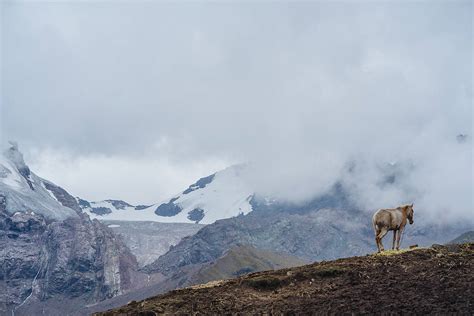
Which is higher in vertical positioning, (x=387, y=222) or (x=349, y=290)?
(x=387, y=222)

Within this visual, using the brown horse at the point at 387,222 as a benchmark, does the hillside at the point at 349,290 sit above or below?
below

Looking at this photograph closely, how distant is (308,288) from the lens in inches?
1234

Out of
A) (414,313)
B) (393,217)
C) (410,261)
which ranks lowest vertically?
(414,313)

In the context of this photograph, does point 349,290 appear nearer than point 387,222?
Yes

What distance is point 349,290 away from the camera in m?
29.9

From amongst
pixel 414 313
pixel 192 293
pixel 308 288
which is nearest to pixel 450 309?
pixel 414 313

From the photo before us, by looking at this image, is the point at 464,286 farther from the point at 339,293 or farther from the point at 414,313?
the point at 339,293

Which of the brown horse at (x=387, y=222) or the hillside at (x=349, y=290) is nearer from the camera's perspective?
the hillside at (x=349, y=290)

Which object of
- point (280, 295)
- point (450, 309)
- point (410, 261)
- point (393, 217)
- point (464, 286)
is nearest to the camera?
point (450, 309)

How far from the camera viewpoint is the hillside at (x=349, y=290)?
27812mm

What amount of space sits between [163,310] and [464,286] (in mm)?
14498

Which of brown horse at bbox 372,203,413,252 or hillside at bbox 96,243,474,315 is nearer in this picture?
hillside at bbox 96,243,474,315

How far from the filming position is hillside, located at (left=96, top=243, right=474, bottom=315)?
91.2ft

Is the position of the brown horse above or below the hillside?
above
